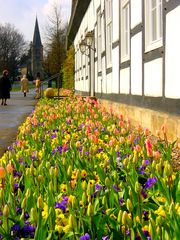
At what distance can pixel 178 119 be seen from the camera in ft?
18.9

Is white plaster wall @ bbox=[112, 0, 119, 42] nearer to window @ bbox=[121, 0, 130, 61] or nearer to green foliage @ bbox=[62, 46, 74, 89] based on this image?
window @ bbox=[121, 0, 130, 61]

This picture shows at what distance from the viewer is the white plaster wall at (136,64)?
27.1 ft

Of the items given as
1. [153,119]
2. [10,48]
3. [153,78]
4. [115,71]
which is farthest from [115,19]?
[10,48]

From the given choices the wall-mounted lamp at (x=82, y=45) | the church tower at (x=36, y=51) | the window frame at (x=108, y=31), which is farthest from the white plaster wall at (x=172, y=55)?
the church tower at (x=36, y=51)

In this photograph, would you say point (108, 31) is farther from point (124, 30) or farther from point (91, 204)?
point (91, 204)

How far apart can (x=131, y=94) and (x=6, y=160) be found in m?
5.29

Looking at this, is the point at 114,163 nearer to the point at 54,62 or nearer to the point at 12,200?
the point at 12,200

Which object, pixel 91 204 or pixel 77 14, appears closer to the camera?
pixel 91 204

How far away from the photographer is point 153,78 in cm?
719

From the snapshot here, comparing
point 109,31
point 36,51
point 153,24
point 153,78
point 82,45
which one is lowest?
point 153,78

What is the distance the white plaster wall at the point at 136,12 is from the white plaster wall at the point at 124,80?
1.01 m

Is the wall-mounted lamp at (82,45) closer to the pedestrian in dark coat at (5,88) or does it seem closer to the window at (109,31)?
the window at (109,31)

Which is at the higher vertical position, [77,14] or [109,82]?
[77,14]

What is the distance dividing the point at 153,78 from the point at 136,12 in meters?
1.92
